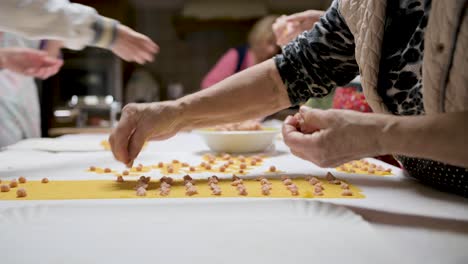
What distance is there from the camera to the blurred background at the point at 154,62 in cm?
376

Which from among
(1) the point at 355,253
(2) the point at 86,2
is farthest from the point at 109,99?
(1) the point at 355,253

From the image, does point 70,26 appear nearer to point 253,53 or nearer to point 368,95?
point 368,95

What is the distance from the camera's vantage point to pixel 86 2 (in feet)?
12.1

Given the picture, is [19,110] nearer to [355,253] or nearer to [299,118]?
[299,118]

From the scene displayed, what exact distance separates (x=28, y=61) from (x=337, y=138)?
4.18 ft

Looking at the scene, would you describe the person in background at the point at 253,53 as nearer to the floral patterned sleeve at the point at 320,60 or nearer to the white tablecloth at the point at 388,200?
the white tablecloth at the point at 388,200

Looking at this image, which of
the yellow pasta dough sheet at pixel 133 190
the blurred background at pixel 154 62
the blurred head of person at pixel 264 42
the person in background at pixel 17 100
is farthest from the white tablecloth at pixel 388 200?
the blurred background at pixel 154 62

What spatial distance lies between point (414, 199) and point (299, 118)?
25 centimetres

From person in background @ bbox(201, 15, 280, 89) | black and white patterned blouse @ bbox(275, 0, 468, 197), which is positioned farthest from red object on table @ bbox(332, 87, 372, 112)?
person in background @ bbox(201, 15, 280, 89)

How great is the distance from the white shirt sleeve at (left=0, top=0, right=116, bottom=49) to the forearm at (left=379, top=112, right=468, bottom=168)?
0.91 m

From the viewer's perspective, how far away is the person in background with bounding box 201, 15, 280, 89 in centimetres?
304

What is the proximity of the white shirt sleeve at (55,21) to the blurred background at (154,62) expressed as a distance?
241 cm

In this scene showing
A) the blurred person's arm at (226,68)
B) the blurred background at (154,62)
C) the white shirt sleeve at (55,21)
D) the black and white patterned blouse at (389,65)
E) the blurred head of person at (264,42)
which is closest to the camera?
the black and white patterned blouse at (389,65)

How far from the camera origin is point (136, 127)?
3.06 ft
